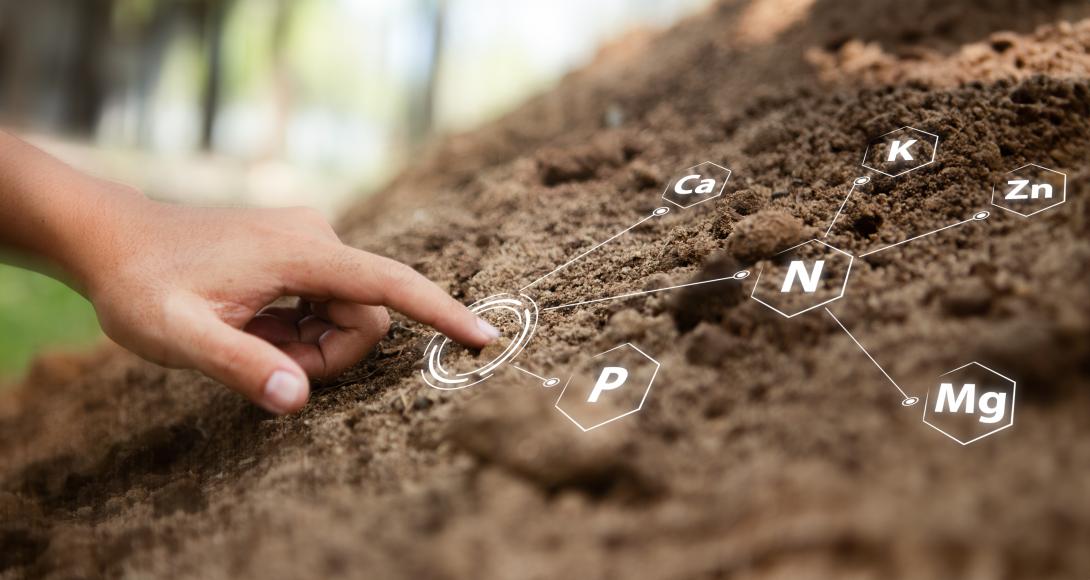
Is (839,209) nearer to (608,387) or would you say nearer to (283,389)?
(608,387)

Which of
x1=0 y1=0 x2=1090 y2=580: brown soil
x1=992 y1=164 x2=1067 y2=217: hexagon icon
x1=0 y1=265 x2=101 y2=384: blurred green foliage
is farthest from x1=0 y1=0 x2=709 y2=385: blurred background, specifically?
x1=992 y1=164 x2=1067 y2=217: hexagon icon

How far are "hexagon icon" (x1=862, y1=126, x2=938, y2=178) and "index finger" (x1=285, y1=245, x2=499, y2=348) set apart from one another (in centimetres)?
86

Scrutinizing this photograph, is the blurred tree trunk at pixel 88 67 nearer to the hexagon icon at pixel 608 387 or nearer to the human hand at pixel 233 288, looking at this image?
the human hand at pixel 233 288

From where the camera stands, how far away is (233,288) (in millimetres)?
1207

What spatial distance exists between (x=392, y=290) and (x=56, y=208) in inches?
27.2

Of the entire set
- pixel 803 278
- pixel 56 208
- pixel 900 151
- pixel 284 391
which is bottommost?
pixel 284 391

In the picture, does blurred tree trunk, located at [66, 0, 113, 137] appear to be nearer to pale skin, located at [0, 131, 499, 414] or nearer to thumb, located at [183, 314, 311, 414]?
pale skin, located at [0, 131, 499, 414]

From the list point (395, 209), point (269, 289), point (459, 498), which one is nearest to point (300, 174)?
point (395, 209)

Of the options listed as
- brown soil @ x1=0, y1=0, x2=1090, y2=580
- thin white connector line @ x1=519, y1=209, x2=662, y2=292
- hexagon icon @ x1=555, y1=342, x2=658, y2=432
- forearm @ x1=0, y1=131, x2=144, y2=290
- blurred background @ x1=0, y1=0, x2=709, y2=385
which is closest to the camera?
brown soil @ x1=0, y1=0, x2=1090, y2=580

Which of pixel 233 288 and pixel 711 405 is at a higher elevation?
Answer: pixel 711 405

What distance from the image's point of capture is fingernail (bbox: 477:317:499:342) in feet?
4.11

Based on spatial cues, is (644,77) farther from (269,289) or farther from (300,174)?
(300,174)

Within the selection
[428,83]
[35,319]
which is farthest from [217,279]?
[428,83]

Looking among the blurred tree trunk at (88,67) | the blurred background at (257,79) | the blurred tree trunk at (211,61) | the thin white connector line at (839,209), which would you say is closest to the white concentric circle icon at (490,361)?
the thin white connector line at (839,209)
